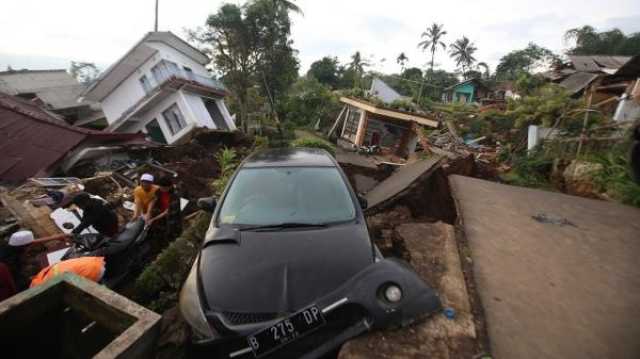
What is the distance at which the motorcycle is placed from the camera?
3598 mm

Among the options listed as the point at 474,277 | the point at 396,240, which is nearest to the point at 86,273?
the point at 396,240

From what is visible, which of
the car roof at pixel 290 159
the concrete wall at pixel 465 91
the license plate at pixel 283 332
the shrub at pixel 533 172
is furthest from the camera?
the concrete wall at pixel 465 91

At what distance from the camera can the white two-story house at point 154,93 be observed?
14992 mm

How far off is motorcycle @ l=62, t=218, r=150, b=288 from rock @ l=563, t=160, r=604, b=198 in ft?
28.2

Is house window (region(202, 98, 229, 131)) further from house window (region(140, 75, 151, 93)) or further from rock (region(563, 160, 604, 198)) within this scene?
rock (region(563, 160, 604, 198))

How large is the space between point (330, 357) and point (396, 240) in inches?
70.5

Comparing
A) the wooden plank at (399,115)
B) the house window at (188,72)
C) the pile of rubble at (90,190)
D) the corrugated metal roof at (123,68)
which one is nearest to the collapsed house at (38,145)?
the pile of rubble at (90,190)

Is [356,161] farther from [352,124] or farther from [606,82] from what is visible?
[606,82]

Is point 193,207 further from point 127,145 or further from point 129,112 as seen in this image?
point 129,112

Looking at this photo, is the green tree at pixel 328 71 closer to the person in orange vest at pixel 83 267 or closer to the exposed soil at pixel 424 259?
the exposed soil at pixel 424 259

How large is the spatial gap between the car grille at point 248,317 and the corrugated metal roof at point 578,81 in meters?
23.9

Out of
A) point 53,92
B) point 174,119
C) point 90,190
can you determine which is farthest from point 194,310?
point 53,92

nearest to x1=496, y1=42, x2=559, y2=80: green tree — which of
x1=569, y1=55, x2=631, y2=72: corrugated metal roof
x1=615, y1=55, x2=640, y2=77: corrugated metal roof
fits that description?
x1=569, y1=55, x2=631, y2=72: corrugated metal roof

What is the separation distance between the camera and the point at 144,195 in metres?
4.82
